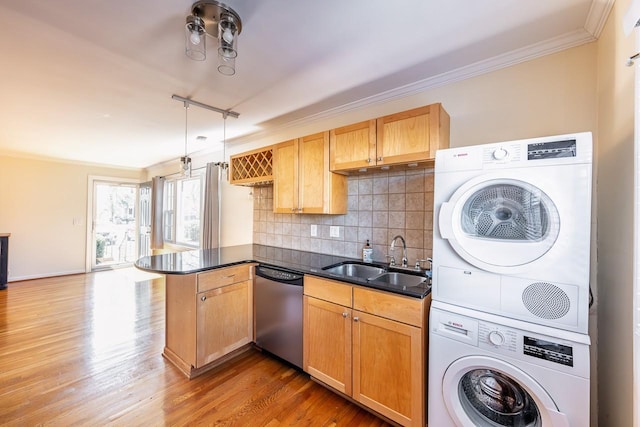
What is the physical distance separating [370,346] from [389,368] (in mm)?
159

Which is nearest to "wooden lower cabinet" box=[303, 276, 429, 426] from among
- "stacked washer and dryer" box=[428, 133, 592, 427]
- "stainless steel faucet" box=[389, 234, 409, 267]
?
"stacked washer and dryer" box=[428, 133, 592, 427]

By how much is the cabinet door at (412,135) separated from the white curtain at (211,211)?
285 cm

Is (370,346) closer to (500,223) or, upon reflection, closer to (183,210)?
(500,223)

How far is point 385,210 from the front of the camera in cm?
228

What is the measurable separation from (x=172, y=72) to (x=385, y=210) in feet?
6.56

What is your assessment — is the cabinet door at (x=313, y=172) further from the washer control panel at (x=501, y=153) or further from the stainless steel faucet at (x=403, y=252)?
the washer control panel at (x=501, y=153)

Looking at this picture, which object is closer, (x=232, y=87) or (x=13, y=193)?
(x=232, y=87)

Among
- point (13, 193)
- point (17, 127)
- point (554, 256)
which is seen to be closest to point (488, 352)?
point (554, 256)

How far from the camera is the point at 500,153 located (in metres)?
1.26

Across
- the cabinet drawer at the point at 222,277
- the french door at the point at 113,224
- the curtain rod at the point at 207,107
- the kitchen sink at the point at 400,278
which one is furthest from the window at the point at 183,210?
the kitchen sink at the point at 400,278

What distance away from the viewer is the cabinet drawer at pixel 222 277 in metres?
2.08

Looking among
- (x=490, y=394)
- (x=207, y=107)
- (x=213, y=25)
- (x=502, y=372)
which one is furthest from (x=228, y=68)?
(x=490, y=394)

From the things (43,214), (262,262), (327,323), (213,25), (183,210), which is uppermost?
(213,25)

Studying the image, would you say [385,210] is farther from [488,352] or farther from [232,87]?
[232,87]
